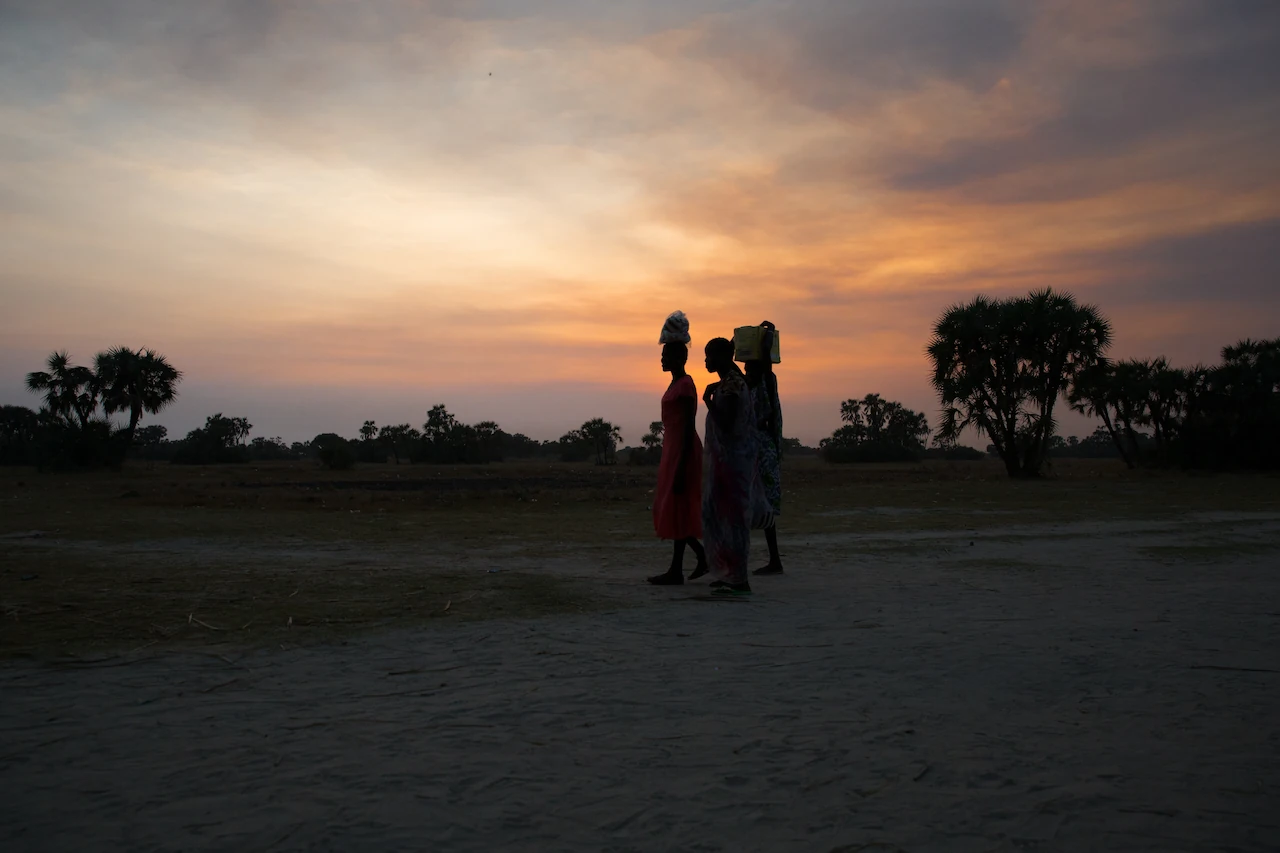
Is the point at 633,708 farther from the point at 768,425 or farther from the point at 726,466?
the point at 768,425

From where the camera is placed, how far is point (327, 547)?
397 inches

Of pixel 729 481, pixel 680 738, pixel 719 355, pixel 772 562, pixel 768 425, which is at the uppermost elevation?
pixel 719 355

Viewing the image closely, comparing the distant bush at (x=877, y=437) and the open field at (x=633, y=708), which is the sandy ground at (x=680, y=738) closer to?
the open field at (x=633, y=708)

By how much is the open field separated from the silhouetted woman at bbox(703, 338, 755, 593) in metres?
0.48

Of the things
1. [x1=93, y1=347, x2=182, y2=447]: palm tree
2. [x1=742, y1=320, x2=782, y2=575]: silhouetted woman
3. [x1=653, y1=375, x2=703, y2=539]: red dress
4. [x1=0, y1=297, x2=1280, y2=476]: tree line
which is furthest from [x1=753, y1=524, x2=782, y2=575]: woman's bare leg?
[x1=93, y1=347, x2=182, y2=447]: palm tree

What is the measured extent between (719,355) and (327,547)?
19.0 ft

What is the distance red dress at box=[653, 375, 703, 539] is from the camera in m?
6.96

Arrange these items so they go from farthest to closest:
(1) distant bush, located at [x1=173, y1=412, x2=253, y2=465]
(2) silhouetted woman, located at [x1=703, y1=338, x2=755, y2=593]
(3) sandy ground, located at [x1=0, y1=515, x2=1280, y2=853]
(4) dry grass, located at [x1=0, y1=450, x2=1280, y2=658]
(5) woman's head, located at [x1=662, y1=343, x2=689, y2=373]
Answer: (1) distant bush, located at [x1=173, y1=412, x2=253, y2=465] → (5) woman's head, located at [x1=662, y1=343, x2=689, y2=373] → (2) silhouetted woman, located at [x1=703, y1=338, x2=755, y2=593] → (4) dry grass, located at [x1=0, y1=450, x2=1280, y2=658] → (3) sandy ground, located at [x1=0, y1=515, x2=1280, y2=853]

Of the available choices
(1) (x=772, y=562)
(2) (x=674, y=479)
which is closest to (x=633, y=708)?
(2) (x=674, y=479)

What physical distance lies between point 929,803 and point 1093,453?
4260 inches

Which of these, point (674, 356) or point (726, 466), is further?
point (674, 356)

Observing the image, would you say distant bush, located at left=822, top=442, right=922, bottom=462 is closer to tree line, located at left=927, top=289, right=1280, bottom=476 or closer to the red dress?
tree line, located at left=927, top=289, right=1280, bottom=476

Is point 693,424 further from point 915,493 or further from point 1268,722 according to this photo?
point 915,493

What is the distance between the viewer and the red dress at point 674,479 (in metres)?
6.96
